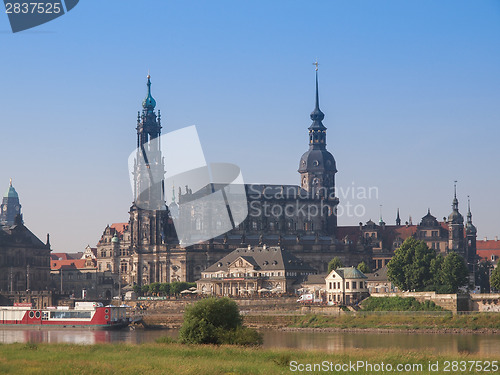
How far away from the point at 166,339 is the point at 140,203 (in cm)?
10146

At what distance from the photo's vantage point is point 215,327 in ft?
261

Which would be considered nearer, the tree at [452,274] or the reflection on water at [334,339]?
the reflection on water at [334,339]

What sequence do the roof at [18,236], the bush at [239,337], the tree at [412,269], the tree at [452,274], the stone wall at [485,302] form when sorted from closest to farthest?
the bush at [239,337]
the stone wall at [485,302]
the tree at [452,274]
the tree at [412,269]
the roof at [18,236]

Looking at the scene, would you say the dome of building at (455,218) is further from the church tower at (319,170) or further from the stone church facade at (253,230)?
the church tower at (319,170)

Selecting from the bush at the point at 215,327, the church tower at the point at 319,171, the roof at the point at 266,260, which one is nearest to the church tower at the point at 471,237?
the church tower at the point at 319,171

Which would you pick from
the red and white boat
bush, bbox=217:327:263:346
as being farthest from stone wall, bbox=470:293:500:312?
bush, bbox=217:327:263:346

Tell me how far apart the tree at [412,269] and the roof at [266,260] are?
1889 cm

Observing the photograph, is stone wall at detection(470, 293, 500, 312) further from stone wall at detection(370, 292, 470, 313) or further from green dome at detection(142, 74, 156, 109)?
green dome at detection(142, 74, 156, 109)

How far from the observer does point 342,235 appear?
19588 centimetres

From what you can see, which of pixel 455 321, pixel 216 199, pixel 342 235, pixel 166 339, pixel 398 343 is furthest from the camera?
pixel 342 235

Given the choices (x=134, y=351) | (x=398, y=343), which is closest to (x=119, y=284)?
(x=398, y=343)

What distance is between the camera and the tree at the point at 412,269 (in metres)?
134

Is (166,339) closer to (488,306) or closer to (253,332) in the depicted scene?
(253,332)

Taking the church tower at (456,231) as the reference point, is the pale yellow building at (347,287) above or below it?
below
